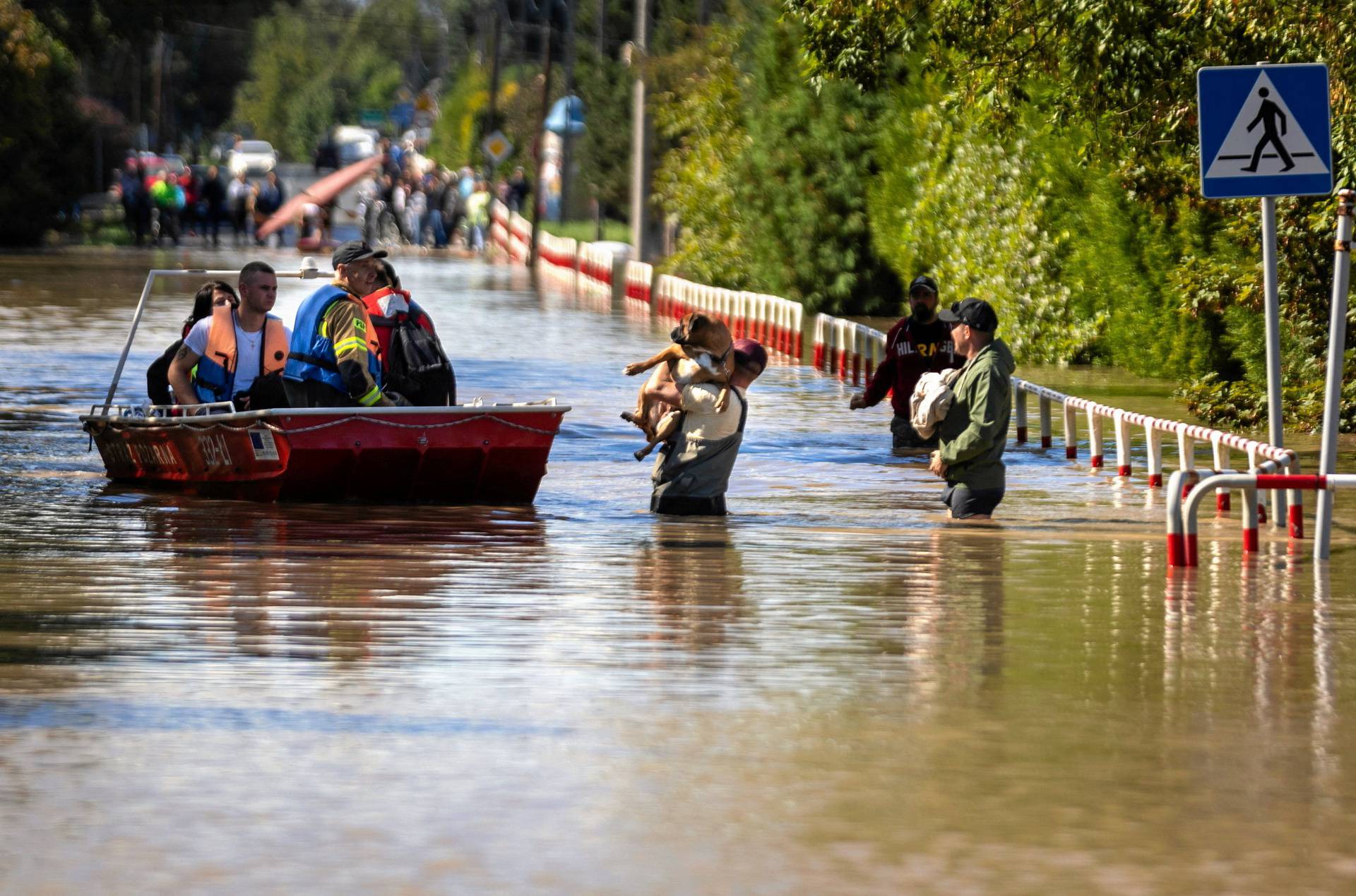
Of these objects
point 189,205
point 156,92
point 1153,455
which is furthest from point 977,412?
point 156,92

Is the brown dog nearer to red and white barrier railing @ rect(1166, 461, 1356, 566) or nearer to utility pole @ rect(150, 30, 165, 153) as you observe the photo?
red and white barrier railing @ rect(1166, 461, 1356, 566)

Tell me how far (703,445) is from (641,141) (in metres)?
30.2

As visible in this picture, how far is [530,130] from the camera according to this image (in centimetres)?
7850

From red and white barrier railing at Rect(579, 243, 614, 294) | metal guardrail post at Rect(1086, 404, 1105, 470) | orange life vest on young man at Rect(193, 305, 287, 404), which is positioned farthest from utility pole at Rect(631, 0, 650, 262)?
orange life vest on young man at Rect(193, 305, 287, 404)

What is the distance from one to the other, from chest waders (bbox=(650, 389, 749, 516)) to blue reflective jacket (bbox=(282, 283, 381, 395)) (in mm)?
1914

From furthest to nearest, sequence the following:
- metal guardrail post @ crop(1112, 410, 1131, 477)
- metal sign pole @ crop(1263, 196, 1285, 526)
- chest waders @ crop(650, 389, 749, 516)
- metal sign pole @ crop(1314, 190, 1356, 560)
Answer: metal guardrail post @ crop(1112, 410, 1131, 477) < chest waders @ crop(650, 389, 749, 516) < metal sign pole @ crop(1263, 196, 1285, 526) < metal sign pole @ crop(1314, 190, 1356, 560)

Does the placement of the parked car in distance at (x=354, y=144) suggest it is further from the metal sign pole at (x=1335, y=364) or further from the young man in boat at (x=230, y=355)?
the metal sign pole at (x=1335, y=364)

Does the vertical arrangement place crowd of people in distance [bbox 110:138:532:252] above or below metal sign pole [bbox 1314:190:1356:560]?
above

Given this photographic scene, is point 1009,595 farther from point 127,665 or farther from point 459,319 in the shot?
point 459,319

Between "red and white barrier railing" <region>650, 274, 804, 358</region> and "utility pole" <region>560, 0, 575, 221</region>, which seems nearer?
"red and white barrier railing" <region>650, 274, 804, 358</region>

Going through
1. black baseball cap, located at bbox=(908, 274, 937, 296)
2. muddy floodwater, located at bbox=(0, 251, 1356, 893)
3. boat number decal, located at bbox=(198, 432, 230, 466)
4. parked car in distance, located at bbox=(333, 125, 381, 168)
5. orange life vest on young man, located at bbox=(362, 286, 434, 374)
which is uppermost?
parked car in distance, located at bbox=(333, 125, 381, 168)

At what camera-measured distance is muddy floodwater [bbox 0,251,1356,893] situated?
637cm

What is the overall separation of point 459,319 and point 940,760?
89.7ft

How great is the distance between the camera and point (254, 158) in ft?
356
